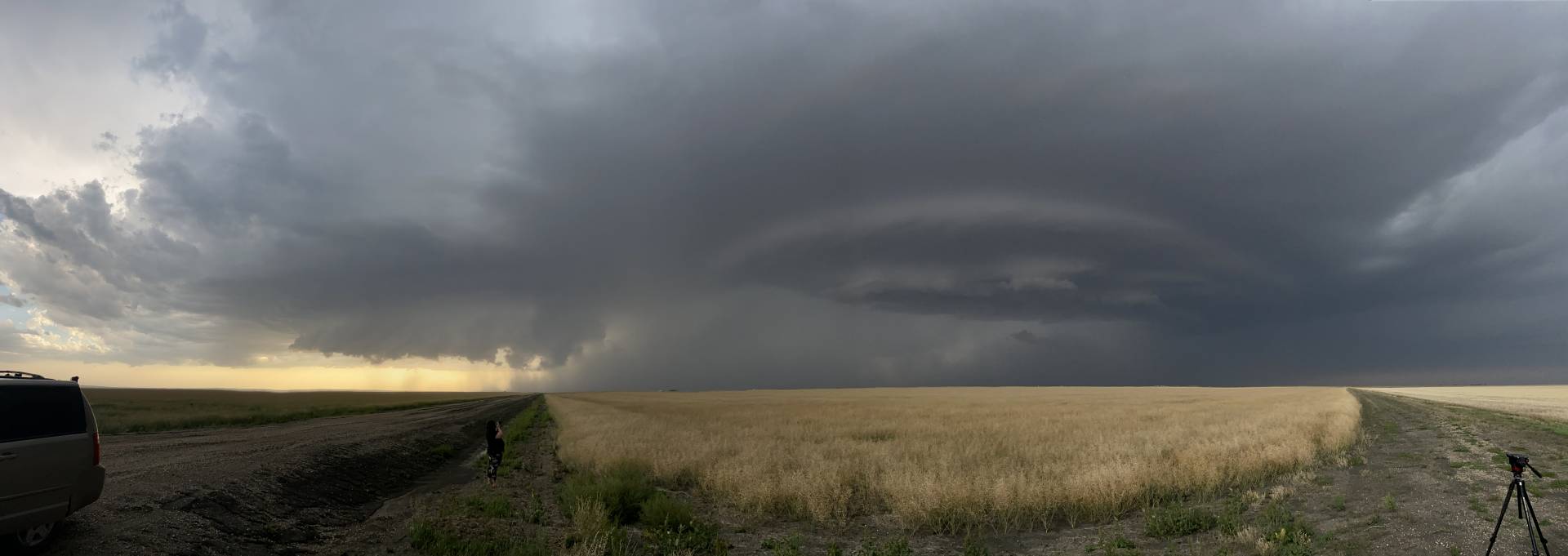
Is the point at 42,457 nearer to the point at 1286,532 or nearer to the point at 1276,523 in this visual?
the point at 1286,532

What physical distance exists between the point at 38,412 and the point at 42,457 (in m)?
0.68

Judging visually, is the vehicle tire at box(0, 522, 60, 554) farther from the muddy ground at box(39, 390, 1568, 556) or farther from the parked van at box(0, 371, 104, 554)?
the muddy ground at box(39, 390, 1568, 556)

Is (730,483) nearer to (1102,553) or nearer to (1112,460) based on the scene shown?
(1102,553)

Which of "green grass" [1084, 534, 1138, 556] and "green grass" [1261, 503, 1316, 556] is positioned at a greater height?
"green grass" [1261, 503, 1316, 556]

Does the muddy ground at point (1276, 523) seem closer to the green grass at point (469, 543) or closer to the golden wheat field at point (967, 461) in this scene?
the green grass at point (469, 543)

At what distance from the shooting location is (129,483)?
50.2 ft

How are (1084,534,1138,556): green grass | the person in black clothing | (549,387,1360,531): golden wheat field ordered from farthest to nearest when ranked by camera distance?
the person in black clothing < (549,387,1360,531): golden wheat field < (1084,534,1138,556): green grass

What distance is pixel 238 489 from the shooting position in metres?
16.0

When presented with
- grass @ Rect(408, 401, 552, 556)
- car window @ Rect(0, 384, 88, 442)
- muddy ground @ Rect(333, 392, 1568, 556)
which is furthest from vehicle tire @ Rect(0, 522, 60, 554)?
grass @ Rect(408, 401, 552, 556)

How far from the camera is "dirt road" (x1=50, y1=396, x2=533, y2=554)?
37.3 ft

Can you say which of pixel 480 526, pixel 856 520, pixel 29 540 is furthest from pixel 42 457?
pixel 856 520

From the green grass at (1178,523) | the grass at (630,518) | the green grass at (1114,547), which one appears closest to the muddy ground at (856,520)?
the green grass at (1114,547)

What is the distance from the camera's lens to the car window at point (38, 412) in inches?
357

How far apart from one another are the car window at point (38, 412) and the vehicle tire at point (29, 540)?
1373 millimetres
